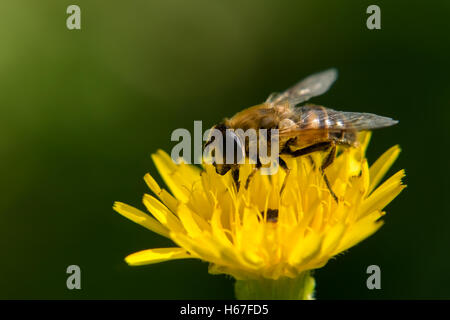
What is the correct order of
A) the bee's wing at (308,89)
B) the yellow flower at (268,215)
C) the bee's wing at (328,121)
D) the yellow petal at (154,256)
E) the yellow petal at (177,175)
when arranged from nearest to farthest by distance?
the yellow flower at (268,215), the yellow petal at (154,256), the bee's wing at (328,121), the yellow petal at (177,175), the bee's wing at (308,89)

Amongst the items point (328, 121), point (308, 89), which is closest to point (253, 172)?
point (328, 121)

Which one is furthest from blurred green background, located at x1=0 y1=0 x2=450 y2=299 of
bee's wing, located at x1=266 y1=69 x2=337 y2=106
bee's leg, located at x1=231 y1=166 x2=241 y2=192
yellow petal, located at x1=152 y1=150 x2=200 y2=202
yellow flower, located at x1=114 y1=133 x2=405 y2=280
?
bee's leg, located at x1=231 y1=166 x2=241 y2=192

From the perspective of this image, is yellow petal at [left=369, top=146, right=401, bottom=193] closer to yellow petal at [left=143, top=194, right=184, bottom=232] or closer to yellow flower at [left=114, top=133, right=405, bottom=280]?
yellow flower at [left=114, top=133, right=405, bottom=280]

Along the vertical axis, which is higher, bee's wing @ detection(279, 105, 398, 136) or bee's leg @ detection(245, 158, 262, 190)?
bee's wing @ detection(279, 105, 398, 136)

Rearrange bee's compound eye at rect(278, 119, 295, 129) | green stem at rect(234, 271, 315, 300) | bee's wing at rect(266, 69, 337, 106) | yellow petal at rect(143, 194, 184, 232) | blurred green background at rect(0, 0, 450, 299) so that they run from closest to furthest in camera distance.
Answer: green stem at rect(234, 271, 315, 300)
yellow petal at rect(143, 194, 184, 232)
bee's compound eye at rect(278, 119, 295, 129)
bee's wing at rect(266, 69, 337, 106)
blurred green background at rect(0, 0, 450, 299)

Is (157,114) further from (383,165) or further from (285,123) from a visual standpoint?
(383,165)

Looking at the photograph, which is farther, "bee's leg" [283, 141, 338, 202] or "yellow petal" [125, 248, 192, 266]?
"bee's leg" [283, 141, 338, 202]

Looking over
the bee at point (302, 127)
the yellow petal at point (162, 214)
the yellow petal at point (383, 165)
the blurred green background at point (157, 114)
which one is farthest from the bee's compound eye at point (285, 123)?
the blurred green background at point (157, 114)

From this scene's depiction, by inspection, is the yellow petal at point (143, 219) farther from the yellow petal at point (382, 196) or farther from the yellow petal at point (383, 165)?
the yellow petal at point (383, 165)
